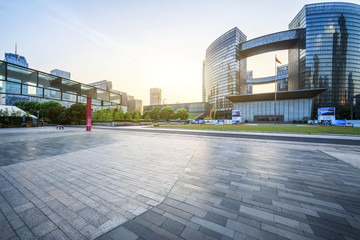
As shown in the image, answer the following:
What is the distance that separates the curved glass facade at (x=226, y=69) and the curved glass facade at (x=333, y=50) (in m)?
33.5

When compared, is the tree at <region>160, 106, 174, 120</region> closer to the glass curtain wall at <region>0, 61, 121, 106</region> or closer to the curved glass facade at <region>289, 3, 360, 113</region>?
the glass curtain wall at <region>0, 61, 121, 106</region>

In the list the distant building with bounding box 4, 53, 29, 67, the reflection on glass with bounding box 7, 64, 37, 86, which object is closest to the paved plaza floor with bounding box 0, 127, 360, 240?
the reflection on glass with bounding box 7, 64, 37, 86

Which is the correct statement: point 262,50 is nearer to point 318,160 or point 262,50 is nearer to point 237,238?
point 318,160

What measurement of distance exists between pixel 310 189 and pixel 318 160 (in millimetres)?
3574

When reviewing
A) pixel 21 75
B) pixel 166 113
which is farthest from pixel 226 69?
pixel 21 75

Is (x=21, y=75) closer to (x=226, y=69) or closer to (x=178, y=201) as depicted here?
(x=178, y=201)

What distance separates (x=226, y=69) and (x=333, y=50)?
2091 inches

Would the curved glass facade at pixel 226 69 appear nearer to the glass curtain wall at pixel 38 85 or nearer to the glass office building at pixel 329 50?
the glass office building at pixel 329 50

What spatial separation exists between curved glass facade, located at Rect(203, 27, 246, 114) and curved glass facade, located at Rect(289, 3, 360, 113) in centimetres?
3347

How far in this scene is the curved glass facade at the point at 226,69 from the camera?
88312mm

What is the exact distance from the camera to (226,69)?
9256cm

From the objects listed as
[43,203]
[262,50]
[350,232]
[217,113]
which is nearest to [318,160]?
[350,232]

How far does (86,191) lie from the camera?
125 inches

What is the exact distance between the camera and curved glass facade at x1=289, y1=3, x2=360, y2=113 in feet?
228
